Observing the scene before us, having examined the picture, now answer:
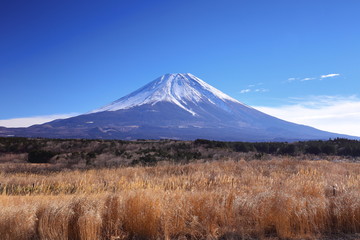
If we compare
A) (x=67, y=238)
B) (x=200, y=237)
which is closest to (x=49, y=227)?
(x=67, y=238)

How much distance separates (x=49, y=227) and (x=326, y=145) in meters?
36.2

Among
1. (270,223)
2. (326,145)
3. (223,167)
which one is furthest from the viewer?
(326,145)

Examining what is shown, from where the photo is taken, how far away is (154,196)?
20.5 feet

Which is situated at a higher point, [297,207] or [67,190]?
[297,207]

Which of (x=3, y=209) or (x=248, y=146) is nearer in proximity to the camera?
(x=3, y=209)

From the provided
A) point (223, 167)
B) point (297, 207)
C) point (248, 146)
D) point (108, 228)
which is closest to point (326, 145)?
point (248, 146)

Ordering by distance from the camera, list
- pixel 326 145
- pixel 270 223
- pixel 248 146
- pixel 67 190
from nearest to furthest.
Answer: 1. pixel 270 223
2. pixel 67 190
3. pixel 326 145
4. pixel 248 146

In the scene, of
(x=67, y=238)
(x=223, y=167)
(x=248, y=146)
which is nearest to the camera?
(x=67, y=238)

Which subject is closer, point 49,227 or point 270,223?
point 49,227

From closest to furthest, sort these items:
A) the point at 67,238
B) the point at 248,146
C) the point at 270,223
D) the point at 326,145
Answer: the point at 67,238 < the point at 270,223 < the point at 326,145 < the point at 248,146

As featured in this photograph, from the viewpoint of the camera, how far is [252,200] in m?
6.71

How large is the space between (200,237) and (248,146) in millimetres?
34542

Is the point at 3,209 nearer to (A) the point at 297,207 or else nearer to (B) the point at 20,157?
(A) the point at 297,207

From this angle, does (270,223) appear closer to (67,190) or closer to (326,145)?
(67,190)
